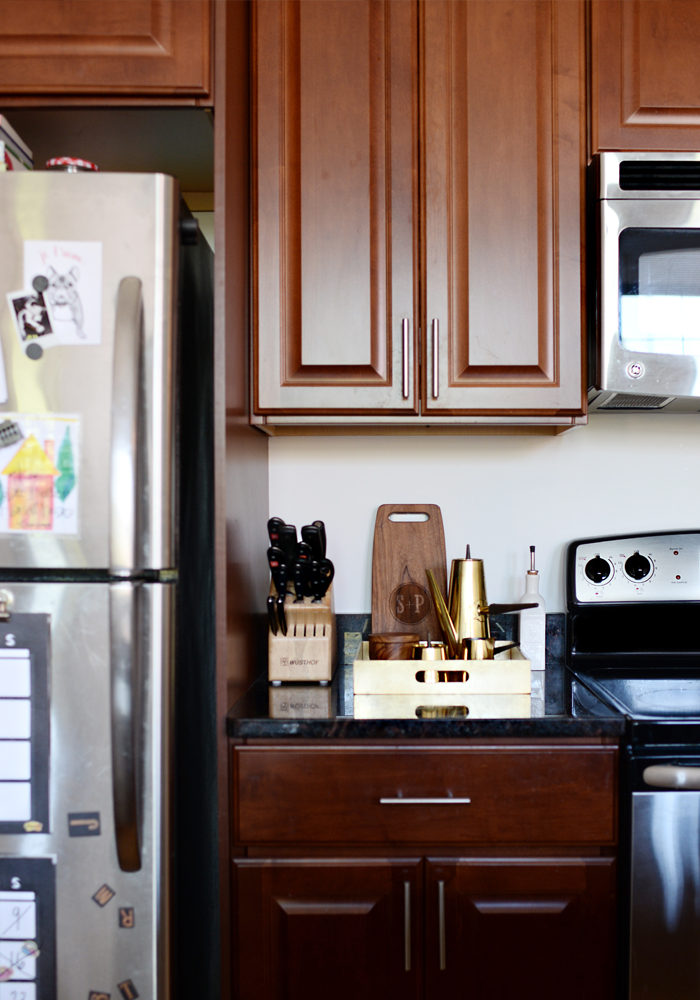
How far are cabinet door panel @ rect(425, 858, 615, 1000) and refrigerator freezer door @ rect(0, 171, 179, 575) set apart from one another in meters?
0.77

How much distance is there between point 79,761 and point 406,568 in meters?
0.84

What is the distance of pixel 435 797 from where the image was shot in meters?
1.34

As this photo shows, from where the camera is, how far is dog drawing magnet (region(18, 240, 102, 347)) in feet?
4.10

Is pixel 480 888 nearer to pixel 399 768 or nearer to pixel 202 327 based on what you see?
pixel 399 768

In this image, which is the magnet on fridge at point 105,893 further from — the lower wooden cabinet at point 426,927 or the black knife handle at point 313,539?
the black knife handle at point 313,539

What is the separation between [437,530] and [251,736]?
27.4 inches

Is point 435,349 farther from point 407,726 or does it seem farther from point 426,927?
point 426,927

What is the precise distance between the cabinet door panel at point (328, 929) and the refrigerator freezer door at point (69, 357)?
24.0 inches

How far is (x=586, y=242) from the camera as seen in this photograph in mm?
1577

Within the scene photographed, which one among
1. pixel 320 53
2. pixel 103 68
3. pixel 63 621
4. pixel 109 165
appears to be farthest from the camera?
pixel 109 165

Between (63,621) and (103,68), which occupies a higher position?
(103,68)

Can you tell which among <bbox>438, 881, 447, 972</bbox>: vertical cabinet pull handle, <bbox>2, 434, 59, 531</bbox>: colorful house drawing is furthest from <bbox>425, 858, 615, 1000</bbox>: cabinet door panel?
<bbox>2, 434, 59, 531</bbox>: colorful house drawing

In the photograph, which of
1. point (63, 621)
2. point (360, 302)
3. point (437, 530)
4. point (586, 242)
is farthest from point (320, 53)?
point (63, 621)

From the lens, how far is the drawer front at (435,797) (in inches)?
52.5
